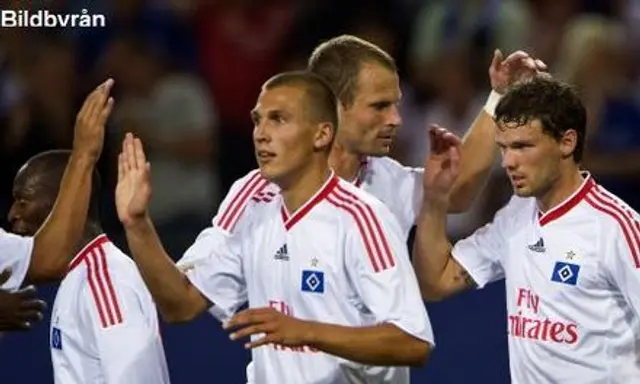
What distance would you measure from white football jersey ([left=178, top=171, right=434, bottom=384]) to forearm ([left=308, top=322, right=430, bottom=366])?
0.03 m

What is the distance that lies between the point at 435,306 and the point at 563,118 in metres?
1.93

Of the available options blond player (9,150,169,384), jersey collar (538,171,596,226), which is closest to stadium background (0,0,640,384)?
blond player (9,150,169,384)

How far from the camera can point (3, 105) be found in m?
8.79

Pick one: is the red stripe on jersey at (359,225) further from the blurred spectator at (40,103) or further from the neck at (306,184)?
the blurred spectator at (40,103)

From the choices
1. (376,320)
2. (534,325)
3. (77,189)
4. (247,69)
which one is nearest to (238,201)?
(77,189)

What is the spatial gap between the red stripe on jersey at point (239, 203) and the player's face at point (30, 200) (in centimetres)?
54

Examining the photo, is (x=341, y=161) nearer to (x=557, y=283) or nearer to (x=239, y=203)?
(x=239, y=203)

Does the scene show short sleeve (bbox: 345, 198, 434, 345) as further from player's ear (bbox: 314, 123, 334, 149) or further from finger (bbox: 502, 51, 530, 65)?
finger (bbox: 502, 51, 530, 65)

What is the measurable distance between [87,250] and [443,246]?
110cm

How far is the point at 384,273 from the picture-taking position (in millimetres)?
5113

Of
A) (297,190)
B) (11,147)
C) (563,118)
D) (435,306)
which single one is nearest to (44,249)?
(297,190)

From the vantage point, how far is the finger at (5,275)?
234 inches

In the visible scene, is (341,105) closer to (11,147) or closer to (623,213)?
(623,213)

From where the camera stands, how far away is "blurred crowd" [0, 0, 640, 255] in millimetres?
8828
